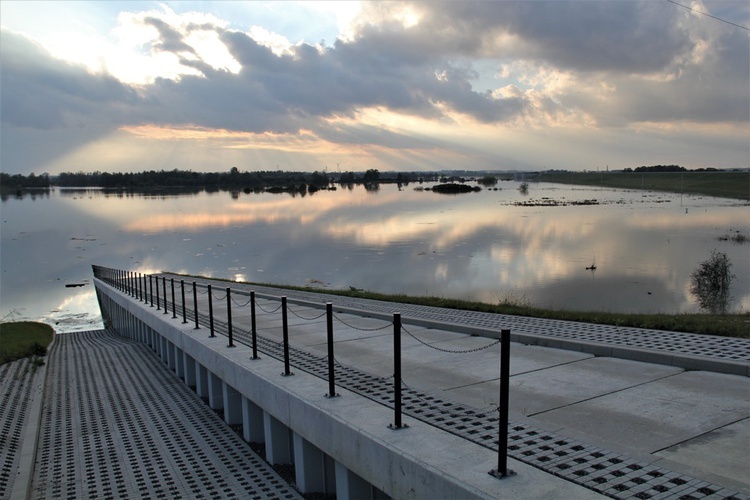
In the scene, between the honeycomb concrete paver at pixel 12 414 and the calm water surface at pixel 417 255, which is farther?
the calm water surface at pixel 417 255

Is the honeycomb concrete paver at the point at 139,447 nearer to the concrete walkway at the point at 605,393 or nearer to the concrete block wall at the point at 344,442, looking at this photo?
the concrete block wall at the point at 344,442

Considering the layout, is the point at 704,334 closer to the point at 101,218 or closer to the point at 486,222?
the point at 486,222

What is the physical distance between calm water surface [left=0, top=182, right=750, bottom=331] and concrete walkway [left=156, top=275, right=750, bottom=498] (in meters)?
12.1

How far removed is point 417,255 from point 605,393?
2842cm

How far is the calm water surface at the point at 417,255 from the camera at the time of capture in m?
23.9

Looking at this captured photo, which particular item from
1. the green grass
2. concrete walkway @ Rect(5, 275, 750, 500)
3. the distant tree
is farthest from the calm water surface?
concrete walkway @ Rect(5, 275, 750, 500)

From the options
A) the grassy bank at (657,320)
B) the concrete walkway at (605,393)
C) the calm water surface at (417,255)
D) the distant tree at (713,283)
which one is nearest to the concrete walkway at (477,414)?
the concrete walkway at (605,393)

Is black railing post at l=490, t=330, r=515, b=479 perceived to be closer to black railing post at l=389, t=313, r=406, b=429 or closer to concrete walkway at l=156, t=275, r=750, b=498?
concrete walkway at l=156, t=275, r=750, b=498

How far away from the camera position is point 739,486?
373 centimetres

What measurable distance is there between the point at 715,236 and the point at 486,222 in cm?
1946

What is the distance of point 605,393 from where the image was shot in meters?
5.76

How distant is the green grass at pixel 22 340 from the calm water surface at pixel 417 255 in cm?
374

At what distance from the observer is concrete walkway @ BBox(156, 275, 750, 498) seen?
411 cm

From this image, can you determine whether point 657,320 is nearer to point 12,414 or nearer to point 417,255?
point 12,414
